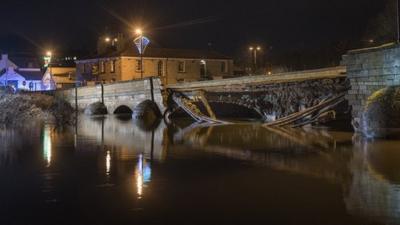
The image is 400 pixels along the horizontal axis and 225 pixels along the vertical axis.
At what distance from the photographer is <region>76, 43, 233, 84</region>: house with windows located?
87062 millimetres

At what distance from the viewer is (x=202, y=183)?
15828 millimetres

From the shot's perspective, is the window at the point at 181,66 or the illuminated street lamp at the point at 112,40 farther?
the illuminated street lamp at the point at 112,40

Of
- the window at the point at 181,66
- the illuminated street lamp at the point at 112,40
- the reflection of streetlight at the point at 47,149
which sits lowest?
the reflection of streetlight at the point at 47,149

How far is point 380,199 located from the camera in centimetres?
1329

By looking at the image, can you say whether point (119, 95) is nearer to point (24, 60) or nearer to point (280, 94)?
point (280, 94)

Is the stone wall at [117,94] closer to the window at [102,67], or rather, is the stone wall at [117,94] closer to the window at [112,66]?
the window at [112,66]

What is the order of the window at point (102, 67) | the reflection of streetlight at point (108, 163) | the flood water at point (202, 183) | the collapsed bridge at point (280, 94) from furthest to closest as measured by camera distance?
the window at point (102, 67) < the collapsed bridge at point (280, 94) < the reflection of streetlight at point (108, 163) < the flood water at point (202, 183)

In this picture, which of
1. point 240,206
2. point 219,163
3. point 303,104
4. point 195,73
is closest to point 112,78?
point 195,73

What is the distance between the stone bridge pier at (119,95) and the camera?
56.1 meters

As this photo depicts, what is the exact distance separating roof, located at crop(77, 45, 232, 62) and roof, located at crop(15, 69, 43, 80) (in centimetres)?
3075

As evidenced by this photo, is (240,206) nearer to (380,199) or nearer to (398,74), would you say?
(380,199)

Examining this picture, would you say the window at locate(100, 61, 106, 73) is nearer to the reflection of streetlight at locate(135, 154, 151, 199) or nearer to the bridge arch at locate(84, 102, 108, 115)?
the bridge arch at locate(84, 102, 108, 115)

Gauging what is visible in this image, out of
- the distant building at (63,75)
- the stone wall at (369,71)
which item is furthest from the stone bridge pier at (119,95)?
the distant building at (63,75)

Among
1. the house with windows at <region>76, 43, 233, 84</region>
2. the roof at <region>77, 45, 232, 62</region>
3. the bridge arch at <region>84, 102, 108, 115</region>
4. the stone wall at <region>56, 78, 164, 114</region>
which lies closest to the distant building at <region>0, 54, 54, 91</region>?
the house with windows at <region>76, 43, 233, 84</region>
